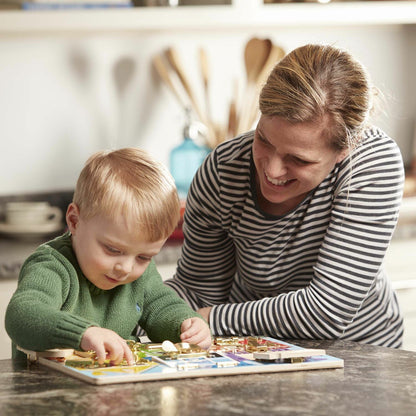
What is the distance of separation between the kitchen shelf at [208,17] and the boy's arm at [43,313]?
1.58 meters

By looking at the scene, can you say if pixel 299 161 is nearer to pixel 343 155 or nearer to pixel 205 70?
pixel 343 155

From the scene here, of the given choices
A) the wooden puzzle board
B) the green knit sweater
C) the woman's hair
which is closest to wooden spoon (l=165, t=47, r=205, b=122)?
the woman's hair

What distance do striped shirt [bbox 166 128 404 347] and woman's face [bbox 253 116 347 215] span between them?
0.06 m

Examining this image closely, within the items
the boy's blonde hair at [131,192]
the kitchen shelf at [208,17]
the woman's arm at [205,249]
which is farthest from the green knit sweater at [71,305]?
the kitchen shelf at [208,17]

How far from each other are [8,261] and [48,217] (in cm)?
43

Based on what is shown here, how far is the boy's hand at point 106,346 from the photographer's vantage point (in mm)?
1152

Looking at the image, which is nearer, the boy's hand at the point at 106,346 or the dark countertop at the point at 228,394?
the dark countertop at the point at 228,394

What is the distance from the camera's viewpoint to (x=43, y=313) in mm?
1214

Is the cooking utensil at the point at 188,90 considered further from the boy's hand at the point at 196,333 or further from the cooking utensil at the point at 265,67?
the boy's hand at the point at 196,333

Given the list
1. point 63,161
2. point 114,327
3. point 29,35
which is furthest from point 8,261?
point 114,327

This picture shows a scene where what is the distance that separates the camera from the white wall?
9.88 ft

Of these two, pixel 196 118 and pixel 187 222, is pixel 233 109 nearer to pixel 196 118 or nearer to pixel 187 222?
pixel 196 118

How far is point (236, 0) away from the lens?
291 cm

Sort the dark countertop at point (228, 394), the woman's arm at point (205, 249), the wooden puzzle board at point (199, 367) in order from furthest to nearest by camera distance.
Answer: the woman's arm at point (205, 249), the wooden puzzle board at point (199, 367), the dark countertop at point (228, 394)
